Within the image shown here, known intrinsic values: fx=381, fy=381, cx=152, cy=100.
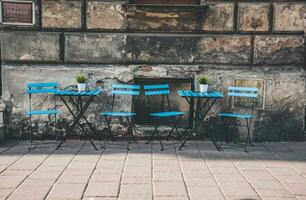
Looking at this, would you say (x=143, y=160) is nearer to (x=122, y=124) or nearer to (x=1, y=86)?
(x=122, y=124)

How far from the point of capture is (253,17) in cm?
607

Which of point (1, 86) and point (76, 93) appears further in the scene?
point (1, 86)

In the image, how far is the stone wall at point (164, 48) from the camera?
6.05 m

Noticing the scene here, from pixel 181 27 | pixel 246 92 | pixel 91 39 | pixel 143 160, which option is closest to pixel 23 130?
pixel 91 39

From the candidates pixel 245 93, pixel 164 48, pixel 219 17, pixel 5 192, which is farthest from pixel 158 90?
pixel 5 192

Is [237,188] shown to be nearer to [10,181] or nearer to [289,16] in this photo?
[10,181]

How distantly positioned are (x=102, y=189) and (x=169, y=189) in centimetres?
69

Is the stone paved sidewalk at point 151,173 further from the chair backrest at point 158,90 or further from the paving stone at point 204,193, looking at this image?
the chair backrest at point 158,90

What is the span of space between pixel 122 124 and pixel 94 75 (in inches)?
36.3

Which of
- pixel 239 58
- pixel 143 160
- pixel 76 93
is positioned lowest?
pixel 143 160

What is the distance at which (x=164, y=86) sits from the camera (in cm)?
617

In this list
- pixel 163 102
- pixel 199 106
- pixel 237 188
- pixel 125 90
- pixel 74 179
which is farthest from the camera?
pixel 163 102

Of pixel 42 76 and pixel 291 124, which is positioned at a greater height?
pixel 42 76

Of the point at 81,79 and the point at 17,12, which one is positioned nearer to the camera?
the point at 81,79
